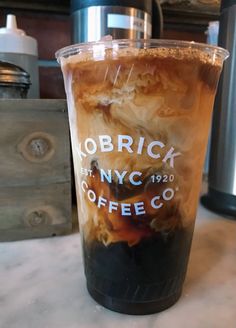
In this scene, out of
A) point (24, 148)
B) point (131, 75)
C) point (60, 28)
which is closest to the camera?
point (131, 75)

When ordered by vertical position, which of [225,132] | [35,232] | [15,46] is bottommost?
[35,232]

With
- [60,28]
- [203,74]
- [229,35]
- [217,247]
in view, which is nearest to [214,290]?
[217,247]

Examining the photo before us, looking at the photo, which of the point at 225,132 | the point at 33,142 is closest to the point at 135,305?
the point at 33,142

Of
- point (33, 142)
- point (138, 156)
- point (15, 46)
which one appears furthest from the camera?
point (15, 46)

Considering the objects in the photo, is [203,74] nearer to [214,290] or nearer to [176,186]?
[176,186]

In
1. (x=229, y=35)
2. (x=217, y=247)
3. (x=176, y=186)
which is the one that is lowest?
(x=217, y=247)

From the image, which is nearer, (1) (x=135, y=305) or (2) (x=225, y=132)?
(1) (x=135, y=305)

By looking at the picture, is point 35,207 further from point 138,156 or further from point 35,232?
point 138,156

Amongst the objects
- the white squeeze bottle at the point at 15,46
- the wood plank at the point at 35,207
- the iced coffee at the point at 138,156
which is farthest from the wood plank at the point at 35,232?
the white squeeze bottle at the point at 15,46
